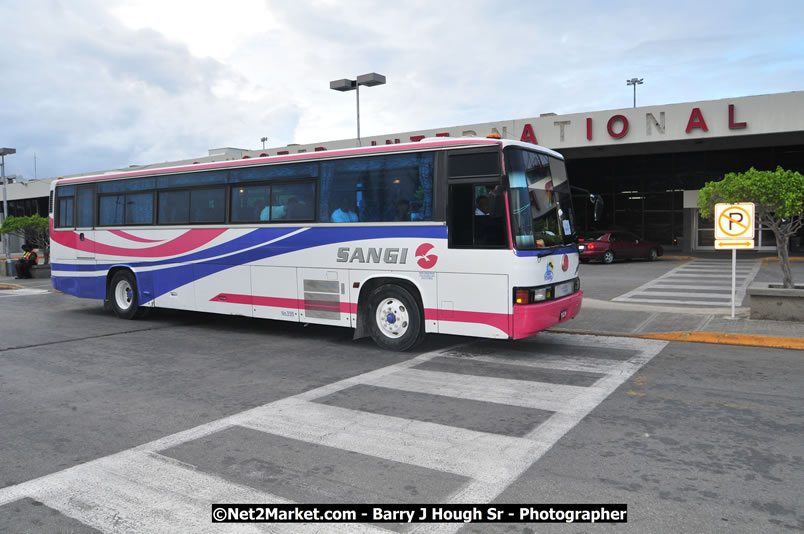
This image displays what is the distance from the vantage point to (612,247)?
26.5 metres

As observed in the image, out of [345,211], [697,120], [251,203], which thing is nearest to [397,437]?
Result: [345,211]

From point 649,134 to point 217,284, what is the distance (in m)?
20.9

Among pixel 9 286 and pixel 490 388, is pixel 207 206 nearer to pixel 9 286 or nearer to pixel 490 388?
pixel 490 388

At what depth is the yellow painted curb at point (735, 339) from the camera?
8923 millimetres

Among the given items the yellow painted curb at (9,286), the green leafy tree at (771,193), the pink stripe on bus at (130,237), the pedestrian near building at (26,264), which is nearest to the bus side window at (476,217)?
the green leafy tree at (771,193)

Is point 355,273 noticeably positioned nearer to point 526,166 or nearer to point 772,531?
point 526,166

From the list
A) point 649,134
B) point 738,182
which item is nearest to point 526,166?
point 738,182

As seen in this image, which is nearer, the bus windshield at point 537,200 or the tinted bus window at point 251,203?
the bus windshield at point 537,200

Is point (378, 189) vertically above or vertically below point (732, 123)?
below

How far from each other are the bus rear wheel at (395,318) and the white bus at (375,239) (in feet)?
0.06

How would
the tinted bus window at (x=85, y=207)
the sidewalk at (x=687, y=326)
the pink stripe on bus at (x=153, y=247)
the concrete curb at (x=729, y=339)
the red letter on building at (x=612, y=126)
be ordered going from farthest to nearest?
the red letter on building at (x=612, y=126) < the tinted bus window at (x=85, y=207) < the pink stripe on bus at (x=153, y=247) < the sidewalk at (x=687, y=326) < the concrete curb at (x=729, y=339)

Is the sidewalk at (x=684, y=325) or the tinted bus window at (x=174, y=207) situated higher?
the tinted bus window at (x=174, y=207)

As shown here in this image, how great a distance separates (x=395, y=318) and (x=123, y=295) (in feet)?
23.7

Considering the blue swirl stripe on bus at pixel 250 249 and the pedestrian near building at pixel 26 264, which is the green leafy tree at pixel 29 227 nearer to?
the pedestrian near building at pixel 26 264
